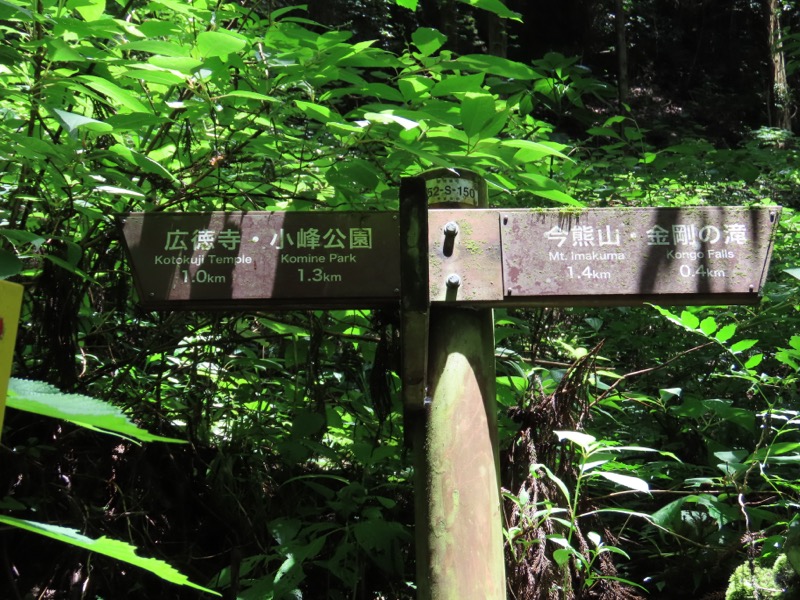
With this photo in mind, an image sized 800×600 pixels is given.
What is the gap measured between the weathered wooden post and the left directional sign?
0.44ft

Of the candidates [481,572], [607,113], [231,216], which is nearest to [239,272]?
[231,216]

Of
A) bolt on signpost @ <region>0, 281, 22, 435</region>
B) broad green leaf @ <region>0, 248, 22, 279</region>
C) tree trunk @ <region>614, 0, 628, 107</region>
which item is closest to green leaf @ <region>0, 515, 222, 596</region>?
bolt on signpost @ <region>0, 281, 22, 435</region>

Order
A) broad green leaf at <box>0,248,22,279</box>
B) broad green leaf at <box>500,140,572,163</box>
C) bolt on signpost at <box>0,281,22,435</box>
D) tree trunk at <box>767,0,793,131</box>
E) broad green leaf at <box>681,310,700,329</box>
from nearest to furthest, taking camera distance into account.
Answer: bolt on signpost at <box>0,281,22,435</box>, broad green leaf at <box>0,248,22,279</box>, broad green leaf at <box>500,140,572,163</box>, broad green leaf at <box>681,310,700,329</box>, tree trunk at <box>767,0,793,131</box>

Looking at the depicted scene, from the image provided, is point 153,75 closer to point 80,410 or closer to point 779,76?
point 80,410

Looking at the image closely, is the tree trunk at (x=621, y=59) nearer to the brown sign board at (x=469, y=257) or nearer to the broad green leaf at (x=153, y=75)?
the brown sign board at (x=469, y=257)

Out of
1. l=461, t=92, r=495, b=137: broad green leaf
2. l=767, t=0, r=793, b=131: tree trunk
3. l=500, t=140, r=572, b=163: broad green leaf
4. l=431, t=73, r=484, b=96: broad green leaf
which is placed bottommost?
l=500, t=140, r=572, b=163: broad green leaf

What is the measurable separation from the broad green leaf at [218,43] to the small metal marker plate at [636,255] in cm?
69

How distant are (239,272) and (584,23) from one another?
1049cm

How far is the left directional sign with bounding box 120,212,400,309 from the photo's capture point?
167 centimetres

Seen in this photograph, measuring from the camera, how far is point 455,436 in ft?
5.58

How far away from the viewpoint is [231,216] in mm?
1714

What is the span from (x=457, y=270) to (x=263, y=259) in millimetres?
429

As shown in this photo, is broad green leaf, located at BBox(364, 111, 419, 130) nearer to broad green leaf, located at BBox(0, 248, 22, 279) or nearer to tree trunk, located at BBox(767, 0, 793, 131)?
broad green leaf, located at BBox(0, 248, 22, 279)

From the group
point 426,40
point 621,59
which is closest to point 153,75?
point 426,40
